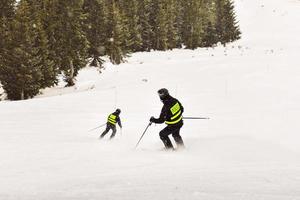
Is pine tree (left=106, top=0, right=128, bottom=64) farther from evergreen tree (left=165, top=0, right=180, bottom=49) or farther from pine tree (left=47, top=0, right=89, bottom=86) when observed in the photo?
evergreen tree (left=165, top=0, right=180, bottom=49)

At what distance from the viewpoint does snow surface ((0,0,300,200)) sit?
6629 mm

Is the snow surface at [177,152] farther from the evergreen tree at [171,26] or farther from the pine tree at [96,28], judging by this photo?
the evergreen tree at [171,26]

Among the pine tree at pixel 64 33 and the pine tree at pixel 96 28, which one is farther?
the pine tree at pixel 96 28

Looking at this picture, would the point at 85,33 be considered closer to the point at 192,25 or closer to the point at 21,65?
the point at 21,65

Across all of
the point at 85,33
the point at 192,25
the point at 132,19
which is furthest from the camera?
the point at 192,25

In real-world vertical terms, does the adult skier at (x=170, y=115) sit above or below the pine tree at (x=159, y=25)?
below

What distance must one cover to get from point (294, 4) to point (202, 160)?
72874 mm

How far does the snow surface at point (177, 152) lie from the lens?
663cm

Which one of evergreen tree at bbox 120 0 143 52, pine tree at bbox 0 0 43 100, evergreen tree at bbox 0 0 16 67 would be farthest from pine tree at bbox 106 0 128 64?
pine tree at bbox 0 0 43 100

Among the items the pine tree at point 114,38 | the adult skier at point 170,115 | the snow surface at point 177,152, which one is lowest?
the snow surface at point 177,152

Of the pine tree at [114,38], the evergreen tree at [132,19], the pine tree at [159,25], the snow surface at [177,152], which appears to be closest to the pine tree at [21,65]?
the snow surface at [177,152]

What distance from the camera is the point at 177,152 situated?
11070 mm

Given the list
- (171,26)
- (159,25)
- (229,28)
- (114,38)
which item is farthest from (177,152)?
(171,26)

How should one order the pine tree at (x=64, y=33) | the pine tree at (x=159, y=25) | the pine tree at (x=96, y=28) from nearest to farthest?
the pine tree at (x=64, y=33) → the pine tree at (x=96, y=28) → the pine tree at (x=159, y=25)
